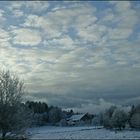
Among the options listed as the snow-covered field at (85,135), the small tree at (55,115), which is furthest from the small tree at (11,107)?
the small tree at (55,115)

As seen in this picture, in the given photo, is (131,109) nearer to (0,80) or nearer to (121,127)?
(121,127)

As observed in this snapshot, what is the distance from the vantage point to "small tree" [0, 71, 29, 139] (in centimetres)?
4466

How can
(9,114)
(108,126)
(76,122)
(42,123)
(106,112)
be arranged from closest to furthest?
1. (9,114)
2. (108,126)
3. (106,112)
4. (42,123)
5. (76,122)

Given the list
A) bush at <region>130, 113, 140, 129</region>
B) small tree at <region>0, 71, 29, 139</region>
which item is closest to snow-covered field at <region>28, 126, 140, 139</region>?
small tree at <region>0, 71, 29, 139</region>

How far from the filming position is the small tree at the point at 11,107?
4466 centimetres

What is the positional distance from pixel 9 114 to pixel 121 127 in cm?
8480

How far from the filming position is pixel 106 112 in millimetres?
146000

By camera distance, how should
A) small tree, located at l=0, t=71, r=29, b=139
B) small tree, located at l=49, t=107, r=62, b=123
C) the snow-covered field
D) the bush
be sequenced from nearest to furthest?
1. small tree, located at l=0, t=71, r=29, b=139
2. the snow-covered field
3. the bush
4. small tree, located at l=49, t=107, r=62, b=123

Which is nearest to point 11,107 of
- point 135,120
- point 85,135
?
point 85,135

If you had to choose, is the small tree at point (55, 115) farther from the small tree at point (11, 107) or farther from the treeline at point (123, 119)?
the small tree at point (11, 107)

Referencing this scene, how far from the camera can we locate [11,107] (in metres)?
44.9

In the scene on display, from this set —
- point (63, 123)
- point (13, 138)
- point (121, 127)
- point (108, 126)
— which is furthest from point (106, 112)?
point (13, 138)

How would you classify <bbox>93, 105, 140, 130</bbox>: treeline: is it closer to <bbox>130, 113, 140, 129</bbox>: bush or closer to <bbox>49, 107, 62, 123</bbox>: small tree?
<bbox>130, 113, 140, 129</bbox>: bush

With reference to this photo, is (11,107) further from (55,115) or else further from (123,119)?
(55,115)
